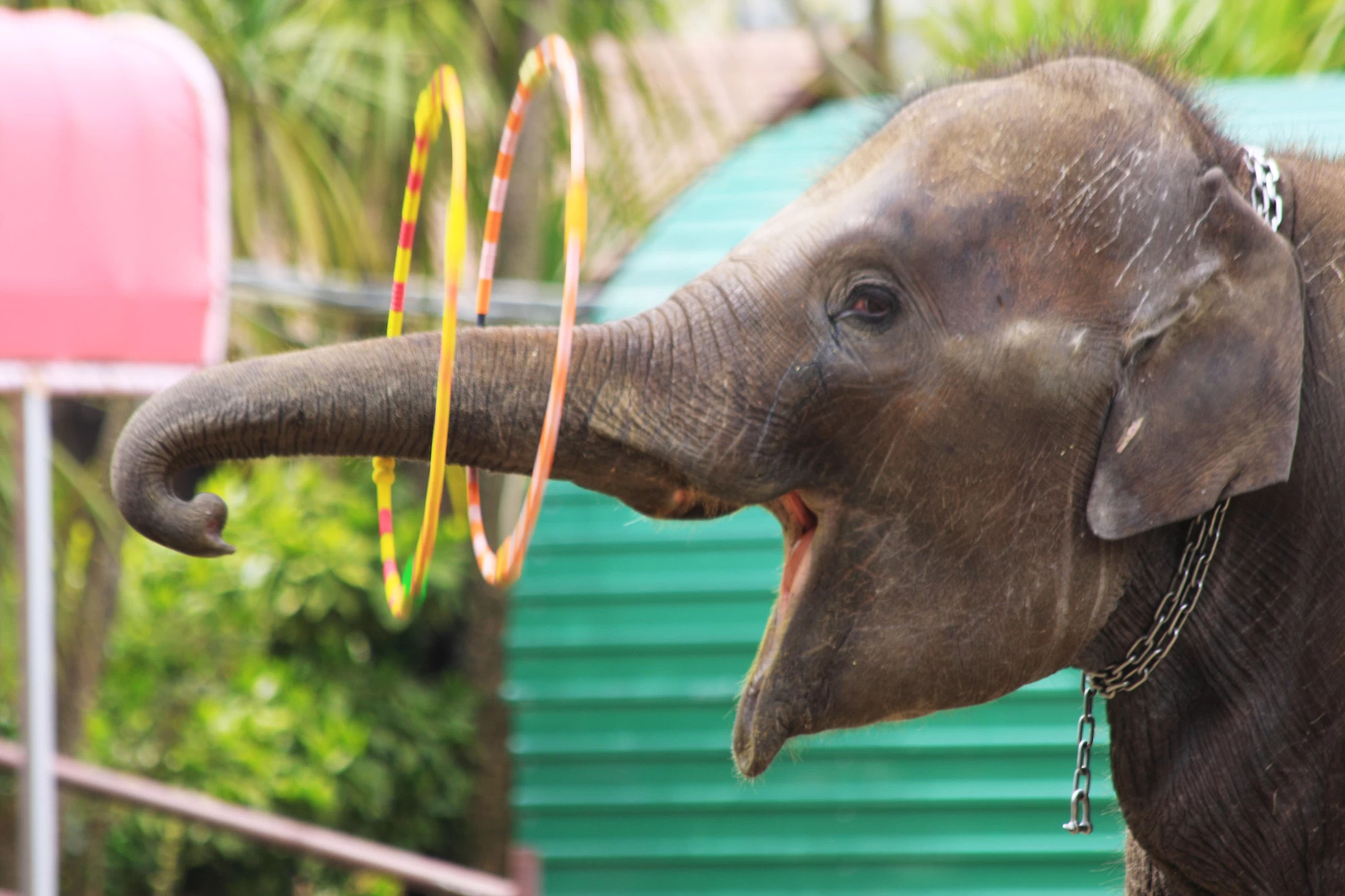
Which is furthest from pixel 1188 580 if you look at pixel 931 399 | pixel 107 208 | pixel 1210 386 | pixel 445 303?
pixel 107 208

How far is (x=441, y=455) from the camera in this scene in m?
1.48

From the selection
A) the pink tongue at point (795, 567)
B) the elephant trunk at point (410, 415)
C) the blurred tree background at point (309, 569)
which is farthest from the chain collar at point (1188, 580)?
the blurred tree background at point (309, 569)

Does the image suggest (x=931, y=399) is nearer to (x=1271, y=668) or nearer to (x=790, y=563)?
(x=790, y=563)

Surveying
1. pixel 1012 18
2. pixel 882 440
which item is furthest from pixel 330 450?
pixel 1012 18

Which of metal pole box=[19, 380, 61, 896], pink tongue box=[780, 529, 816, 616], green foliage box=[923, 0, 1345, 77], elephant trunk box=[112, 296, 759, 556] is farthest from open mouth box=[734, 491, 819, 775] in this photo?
green foliage box=[923, 0, 1345, 77]

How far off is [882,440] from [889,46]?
7903mm

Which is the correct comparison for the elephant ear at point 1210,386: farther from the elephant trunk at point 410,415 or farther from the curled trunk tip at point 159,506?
the curled trunk tip at point 159,506

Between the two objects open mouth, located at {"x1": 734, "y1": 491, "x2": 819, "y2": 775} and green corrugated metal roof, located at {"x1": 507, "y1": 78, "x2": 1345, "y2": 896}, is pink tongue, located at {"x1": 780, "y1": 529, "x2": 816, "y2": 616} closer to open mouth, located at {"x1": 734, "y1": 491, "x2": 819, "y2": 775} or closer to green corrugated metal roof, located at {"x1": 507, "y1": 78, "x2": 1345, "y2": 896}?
open mouth, located at {"x1": 734, "y1": 491, "x2": 819, "y2": 775}

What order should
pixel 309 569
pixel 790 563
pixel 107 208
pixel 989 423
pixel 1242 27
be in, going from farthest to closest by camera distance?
pixel 1242 27, pixel 309 569, pixel 107 208, pixel 790 563, pixel 989 423

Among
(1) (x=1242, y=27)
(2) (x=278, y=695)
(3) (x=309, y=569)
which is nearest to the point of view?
(2) (x=278, y=695)

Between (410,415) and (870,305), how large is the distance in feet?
1.60

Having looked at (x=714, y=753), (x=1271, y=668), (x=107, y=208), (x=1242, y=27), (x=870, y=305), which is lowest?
(x=1271, y=668)

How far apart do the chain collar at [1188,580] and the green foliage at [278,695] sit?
185 inches

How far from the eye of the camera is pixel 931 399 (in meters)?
1.62
